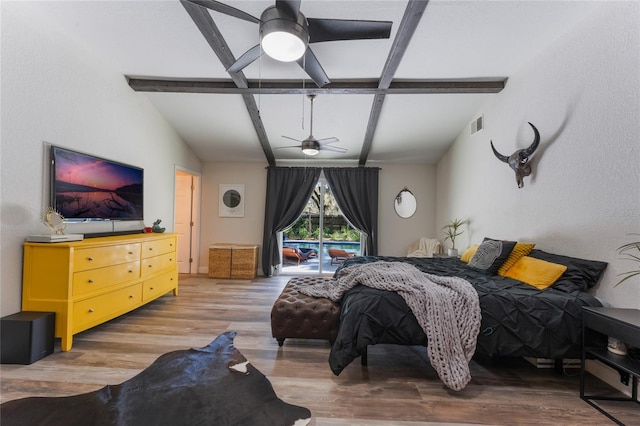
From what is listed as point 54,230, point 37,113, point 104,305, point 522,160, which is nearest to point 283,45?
point 37,113

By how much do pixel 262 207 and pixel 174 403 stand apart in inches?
171

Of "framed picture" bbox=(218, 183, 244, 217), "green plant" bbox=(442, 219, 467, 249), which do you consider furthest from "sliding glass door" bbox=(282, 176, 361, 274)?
"green plant" bbox=(442, 219, 467, 249)

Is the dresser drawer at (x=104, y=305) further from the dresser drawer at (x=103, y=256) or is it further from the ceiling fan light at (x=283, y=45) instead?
the ceiling fan light at (x=283, y=45)

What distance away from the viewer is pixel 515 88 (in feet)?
11.2

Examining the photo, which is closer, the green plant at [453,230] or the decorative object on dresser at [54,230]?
the decorative object on dresser at [54,230]

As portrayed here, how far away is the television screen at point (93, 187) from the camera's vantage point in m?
2.77

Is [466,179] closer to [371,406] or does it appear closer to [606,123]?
[606,123]

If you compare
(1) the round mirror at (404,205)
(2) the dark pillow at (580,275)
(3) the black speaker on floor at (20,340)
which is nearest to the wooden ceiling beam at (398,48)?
(1) the round mirror at (404,205)

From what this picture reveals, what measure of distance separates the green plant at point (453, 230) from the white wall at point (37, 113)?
5.10m

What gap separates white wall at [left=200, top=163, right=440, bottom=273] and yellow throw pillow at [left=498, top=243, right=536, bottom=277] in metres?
2.83

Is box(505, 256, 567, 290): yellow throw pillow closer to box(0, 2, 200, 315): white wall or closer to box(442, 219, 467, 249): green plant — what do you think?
box(442, 219, 467, 249): green plant

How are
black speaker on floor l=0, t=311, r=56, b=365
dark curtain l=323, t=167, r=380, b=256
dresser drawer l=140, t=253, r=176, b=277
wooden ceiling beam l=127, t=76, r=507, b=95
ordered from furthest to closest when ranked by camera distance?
dark curtain l=323, t=167, r=380, b=256
wooden ceiling beam l=127, t=76, r=507, b=95
dresser drawer l=140, t=253, r=176, b=277
black speaker on floor l=0, t=311, r=56, b=365

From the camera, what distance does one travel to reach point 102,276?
2756 millimetres

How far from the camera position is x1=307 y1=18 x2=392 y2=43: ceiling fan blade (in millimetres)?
2045
